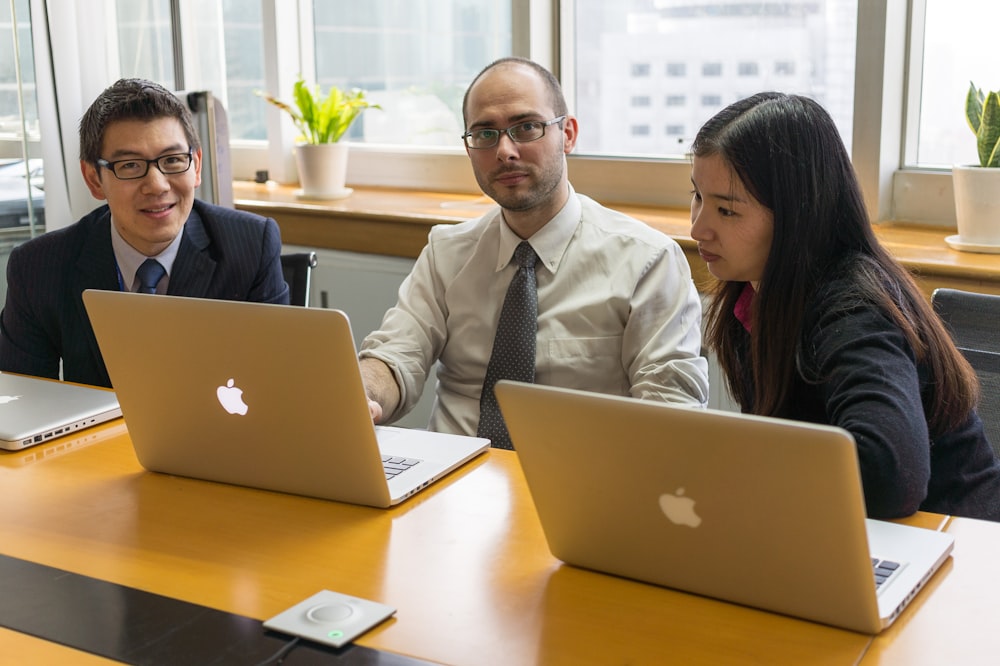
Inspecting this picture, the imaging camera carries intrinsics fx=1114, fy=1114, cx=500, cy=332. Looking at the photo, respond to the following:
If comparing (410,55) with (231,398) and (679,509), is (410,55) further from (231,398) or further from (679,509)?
(679,509)

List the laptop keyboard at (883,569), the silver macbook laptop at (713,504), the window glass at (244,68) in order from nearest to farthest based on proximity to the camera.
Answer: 1. the silver macbook laptop at (713,504)
2. the laptop keyboard at (883,569)
3. the window glass at (244,68)

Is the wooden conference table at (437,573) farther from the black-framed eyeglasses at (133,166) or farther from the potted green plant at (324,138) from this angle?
the potted green plant at (324,138)

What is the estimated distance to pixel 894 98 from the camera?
8.61ft

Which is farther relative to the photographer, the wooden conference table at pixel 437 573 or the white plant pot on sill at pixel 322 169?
the white plant pot on sill at pixel 322 169

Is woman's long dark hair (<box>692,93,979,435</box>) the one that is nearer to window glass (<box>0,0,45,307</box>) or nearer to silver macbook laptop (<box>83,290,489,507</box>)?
silver macbook laptop (<box>83,290,489,507</box>)

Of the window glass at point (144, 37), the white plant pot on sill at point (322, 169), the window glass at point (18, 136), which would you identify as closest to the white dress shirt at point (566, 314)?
the white plant pot on sill at point (322, 169)

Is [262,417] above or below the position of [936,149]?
below

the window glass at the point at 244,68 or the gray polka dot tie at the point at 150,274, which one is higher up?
the window glass at the point at 244,68

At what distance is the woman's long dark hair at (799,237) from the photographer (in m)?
1.46

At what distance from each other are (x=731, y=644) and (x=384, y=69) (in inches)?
115

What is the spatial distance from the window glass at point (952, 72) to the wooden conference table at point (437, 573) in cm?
159

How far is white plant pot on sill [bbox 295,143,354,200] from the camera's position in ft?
11.3

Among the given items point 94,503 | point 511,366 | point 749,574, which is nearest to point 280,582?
point 94,503

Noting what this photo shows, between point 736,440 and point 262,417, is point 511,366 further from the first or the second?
point 736,440
